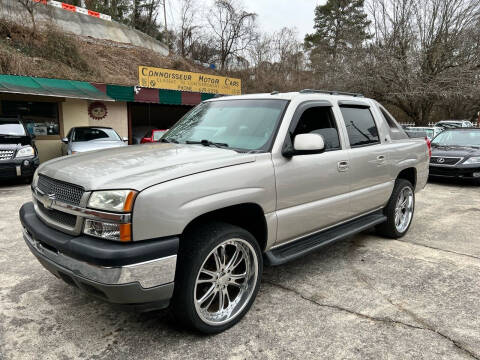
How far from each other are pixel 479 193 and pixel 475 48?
47.0 feet

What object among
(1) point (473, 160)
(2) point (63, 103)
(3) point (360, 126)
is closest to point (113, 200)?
(3) point (360, 126)

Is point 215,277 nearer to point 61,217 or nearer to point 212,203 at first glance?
point 212,203

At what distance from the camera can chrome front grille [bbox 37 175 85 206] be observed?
2363 mm

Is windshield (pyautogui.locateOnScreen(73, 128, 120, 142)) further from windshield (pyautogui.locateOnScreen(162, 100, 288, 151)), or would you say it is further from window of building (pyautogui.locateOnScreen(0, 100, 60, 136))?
windshield (pyautogui.locateOnScreen(162, 100, 288, 151))

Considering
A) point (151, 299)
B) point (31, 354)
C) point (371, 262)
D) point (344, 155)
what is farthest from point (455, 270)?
point (31, 354)

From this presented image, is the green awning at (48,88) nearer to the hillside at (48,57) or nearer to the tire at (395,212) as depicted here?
the hillside at (48,57)

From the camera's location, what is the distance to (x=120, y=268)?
2105mm

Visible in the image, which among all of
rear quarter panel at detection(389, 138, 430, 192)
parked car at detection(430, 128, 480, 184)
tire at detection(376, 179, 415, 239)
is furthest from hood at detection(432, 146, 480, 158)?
tire at detection(376, 179, 415, 239)

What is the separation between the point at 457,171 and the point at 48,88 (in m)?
13.3

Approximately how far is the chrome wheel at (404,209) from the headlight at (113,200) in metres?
3.83

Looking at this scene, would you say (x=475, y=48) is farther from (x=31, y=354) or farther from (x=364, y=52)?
(x=31, y=354)

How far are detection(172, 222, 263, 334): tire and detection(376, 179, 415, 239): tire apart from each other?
8.20 ft

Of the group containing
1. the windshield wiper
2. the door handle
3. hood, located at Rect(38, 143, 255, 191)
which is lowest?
the door handle

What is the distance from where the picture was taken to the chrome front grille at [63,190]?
7.75 feet
